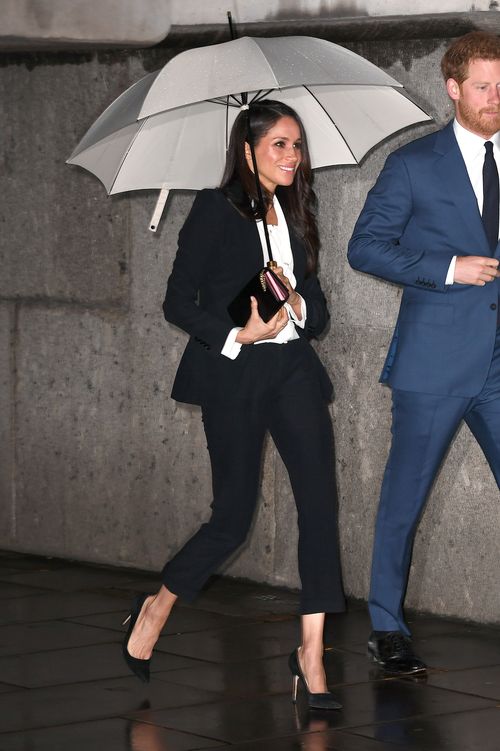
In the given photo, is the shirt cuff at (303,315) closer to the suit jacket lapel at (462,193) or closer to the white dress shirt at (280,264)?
the white dress shirt at (280,264)

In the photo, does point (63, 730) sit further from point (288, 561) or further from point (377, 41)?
point (377, 41)

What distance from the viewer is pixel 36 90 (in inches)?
328

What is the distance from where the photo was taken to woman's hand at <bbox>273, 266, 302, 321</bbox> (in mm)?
5391

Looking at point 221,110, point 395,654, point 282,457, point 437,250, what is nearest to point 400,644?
point 395,654

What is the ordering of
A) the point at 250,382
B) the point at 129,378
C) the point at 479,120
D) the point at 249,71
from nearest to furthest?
the point at 249,71 < the point at 250,382 < the point at 479,120 < the point at 129,378

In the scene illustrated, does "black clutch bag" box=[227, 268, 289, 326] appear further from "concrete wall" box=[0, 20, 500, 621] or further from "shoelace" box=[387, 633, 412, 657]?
"concrete wall" box=[0, 20, 500, 621]

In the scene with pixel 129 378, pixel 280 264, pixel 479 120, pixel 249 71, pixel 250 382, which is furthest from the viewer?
pixel 129 378

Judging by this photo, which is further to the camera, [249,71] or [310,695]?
[310,695]

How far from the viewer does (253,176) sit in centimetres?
547

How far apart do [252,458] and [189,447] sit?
7.77 feet

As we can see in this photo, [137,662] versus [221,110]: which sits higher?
[221,110]

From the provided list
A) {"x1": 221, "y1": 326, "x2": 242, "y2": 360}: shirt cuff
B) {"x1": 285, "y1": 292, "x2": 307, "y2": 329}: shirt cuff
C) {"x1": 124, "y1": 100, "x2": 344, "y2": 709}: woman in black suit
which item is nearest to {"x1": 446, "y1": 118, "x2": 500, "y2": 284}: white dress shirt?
{"x1": 124, "y1": 100, "x2": 344, "y2": 709}: woman in black suit

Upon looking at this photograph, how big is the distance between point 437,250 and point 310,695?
168cm

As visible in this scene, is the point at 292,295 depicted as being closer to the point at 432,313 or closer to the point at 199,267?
the point at 199,267
